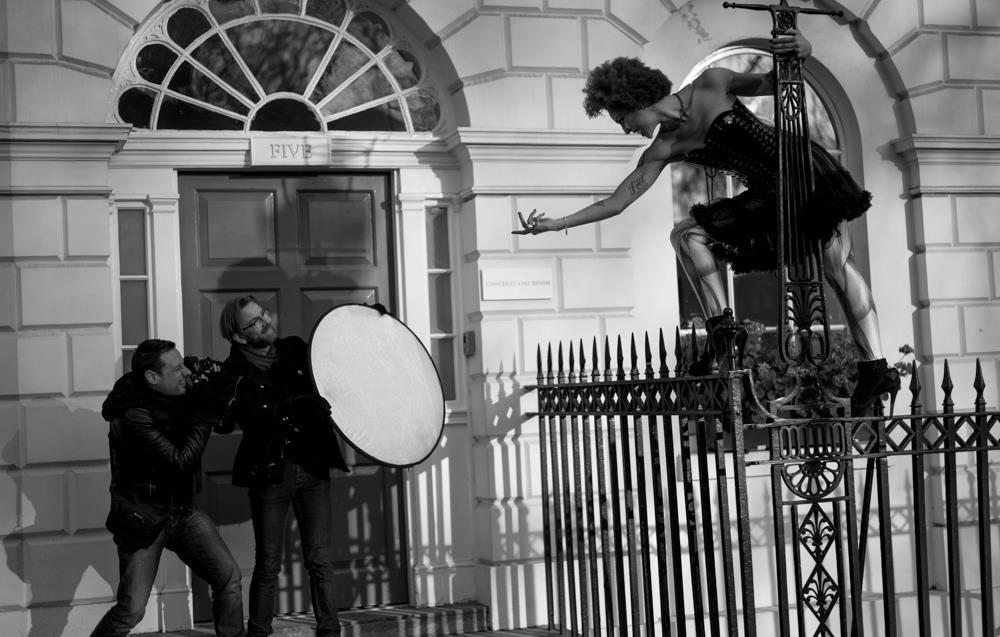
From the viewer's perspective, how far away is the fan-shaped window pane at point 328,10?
26.8 ft

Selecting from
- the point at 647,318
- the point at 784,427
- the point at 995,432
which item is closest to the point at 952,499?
the point at 784,427

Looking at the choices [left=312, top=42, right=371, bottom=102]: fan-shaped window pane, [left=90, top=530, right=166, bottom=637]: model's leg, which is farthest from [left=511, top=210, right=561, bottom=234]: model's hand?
[left=312, top=42, right=371, bottom=102]: fan-shaped window pane

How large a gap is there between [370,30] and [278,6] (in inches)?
25.0

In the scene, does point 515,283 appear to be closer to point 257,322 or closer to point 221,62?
point 257,322

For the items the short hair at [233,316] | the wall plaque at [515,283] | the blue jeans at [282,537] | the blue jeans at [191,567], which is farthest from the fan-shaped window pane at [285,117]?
the blue jeans at [191,567]

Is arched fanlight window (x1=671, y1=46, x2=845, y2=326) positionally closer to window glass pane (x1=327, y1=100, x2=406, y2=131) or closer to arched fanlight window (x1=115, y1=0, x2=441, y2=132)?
arched fanlight window (x1=115, y1=0, x2=441, y2=132)

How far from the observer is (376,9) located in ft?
27.2

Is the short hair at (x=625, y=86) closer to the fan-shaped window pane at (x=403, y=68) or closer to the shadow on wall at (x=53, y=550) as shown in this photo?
the fan-shaped window pane at (x=403, y=68)

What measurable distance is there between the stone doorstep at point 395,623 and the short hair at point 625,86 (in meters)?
3.67

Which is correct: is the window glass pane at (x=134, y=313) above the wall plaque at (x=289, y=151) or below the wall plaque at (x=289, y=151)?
below

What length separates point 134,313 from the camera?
7.72 meters

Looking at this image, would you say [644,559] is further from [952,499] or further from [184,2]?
[184,2]

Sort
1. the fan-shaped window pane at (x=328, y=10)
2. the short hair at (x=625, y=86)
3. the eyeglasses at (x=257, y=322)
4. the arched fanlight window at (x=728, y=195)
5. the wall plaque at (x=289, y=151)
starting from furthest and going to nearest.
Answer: the arched fanlight window at (x=728, y=195) < the fan-shaped window pane at (x=328, y=10) < the wall plaque at (x=289, y=151) < the eyeglasses at (x=257, y=322) < the short hair at (x=625, y=86)

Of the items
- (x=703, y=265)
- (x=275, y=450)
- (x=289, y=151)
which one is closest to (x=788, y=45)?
(x=703, y=265)
